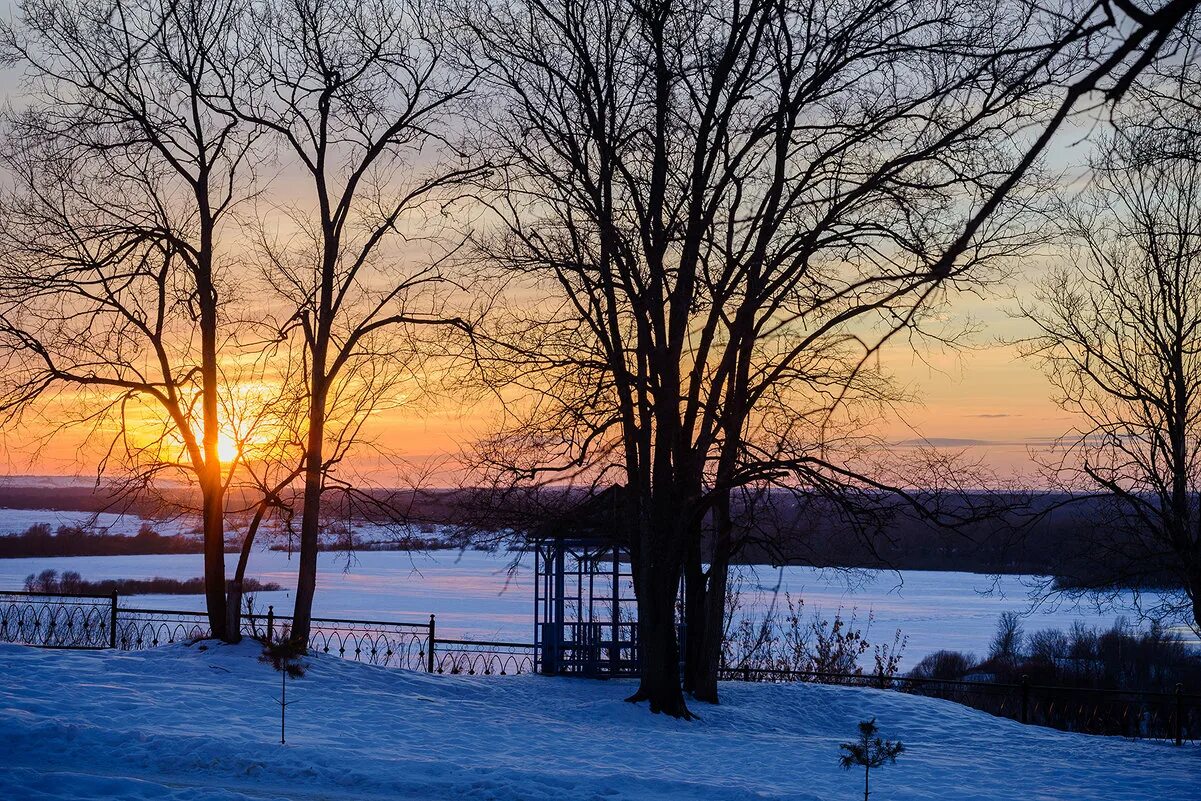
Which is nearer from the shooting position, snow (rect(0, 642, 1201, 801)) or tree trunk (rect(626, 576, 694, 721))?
snow (rect(0, 642, 1201, 801))

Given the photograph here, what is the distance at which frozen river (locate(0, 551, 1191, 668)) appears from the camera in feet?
130

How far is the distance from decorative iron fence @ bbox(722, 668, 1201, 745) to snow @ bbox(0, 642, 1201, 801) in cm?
261

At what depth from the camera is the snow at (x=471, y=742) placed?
32.1ft

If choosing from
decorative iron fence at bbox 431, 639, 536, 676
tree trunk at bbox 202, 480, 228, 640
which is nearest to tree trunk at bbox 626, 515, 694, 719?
decorative iron fence at bbox 431, 639, 536, 676

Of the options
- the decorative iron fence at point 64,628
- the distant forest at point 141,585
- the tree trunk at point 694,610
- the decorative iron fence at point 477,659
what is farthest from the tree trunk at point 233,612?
the distant forest at point 141,585

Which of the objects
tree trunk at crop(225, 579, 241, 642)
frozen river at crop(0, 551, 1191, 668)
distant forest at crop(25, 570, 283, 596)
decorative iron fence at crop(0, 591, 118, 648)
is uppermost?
tree trunk at crop(225, 579, 241, 642)

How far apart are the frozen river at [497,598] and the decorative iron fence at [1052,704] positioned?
3.24 m

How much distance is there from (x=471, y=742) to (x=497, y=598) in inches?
1678

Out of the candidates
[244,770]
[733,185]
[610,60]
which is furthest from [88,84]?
[244,770]

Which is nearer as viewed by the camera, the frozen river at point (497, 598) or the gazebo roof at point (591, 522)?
the gazebo roof at point (591, 522)

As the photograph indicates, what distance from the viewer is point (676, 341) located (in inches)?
609

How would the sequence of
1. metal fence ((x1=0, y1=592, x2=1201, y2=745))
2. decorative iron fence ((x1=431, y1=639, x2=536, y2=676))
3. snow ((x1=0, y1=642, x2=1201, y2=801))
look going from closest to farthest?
snow ((x1=0, y1=642, x2=1201, y2=801)), metal fence ((x1=0, y1=592, x2=1201, y2=745)), decorative iron fence ((x1=431, y1=639, x2=536, y2=676))

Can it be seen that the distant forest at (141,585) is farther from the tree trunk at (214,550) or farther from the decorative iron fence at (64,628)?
the tree trunk at (214,550)

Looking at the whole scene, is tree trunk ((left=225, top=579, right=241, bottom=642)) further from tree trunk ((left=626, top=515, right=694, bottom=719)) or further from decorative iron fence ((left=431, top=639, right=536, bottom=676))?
tree trunk ((left=626, top=515, right=694, bottom=719))
